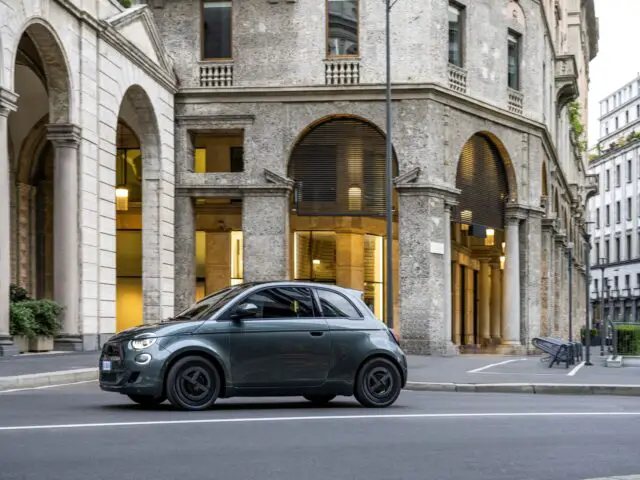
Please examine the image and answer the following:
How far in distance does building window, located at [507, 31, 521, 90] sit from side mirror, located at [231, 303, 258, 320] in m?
28.4

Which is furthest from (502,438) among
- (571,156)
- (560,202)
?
(571,156)

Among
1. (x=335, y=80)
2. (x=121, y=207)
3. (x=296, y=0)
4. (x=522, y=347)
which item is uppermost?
(x=296, y=0)

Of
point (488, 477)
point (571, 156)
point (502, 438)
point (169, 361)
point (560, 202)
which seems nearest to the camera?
point (488, 477)

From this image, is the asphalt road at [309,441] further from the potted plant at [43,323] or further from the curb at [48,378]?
the potted plant at [43,323]

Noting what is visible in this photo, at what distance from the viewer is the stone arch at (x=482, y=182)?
3878cm

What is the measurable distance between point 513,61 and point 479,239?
10.7 meters

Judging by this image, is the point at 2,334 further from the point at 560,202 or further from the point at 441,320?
the point at 560,202

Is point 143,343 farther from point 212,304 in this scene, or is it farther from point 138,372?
point 212,304

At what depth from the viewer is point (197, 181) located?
36656 millimetres

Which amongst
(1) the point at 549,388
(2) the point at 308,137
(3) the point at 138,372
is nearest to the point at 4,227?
(3) the point at 138,372

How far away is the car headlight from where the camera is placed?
14.3 meters

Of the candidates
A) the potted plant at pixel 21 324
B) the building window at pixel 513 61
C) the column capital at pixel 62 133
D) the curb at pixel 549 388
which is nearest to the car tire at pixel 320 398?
the curb at pixel 549 388

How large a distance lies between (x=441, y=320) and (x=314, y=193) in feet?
17.6

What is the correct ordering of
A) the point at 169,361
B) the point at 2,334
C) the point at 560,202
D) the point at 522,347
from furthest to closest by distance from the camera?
the point at 560,202
the point at 522,347
the point at 2,334
the point at 169,361
